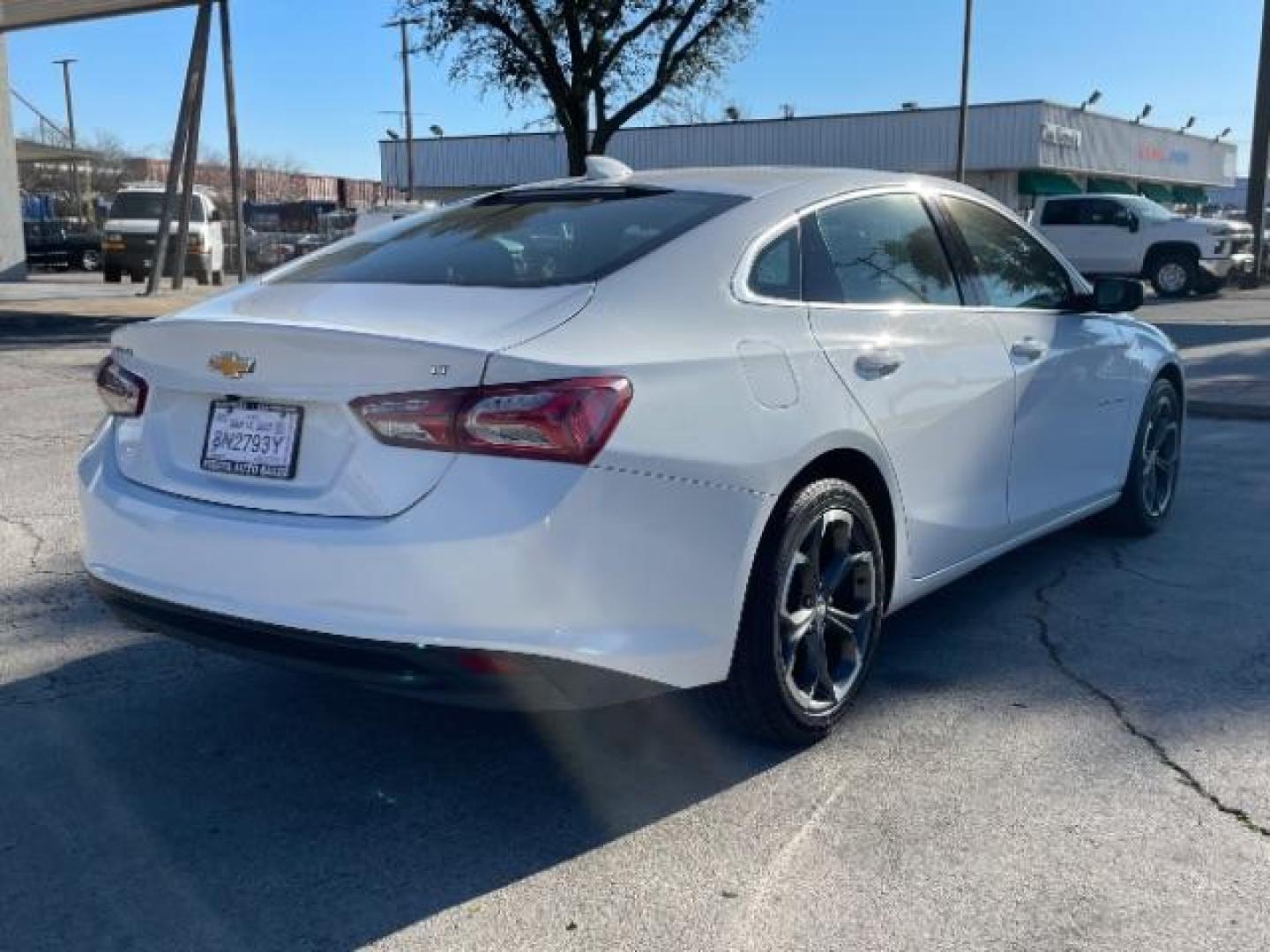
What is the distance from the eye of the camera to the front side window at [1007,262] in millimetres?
4629

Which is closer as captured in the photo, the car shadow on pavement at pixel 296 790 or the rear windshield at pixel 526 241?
the car shadow on pavement at pixel 296 790

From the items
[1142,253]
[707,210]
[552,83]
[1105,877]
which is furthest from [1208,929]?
[1142,253]

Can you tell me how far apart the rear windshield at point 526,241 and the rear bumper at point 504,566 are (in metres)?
0.71

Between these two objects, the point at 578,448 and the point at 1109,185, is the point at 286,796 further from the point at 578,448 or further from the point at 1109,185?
the point at 1109,185

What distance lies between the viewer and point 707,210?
3719 millimetres

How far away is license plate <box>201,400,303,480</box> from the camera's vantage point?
3.04 m

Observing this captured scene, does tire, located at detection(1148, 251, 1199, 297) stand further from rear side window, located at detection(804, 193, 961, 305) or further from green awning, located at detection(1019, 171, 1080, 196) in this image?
green awning, located at detection(1019, 171, 1080, 196)

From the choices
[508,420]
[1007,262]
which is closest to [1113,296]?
[1007,262]

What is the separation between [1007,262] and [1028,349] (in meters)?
Result: 0.40

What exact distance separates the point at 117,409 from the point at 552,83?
15.5m

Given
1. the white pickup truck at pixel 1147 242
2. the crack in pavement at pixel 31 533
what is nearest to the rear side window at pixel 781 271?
the crack in pavement at pixel 31 533

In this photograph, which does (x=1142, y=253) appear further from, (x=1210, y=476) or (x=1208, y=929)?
(x=1208, y=929)

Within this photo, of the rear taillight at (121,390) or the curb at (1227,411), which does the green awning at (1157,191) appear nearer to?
the curb at (1227,411)

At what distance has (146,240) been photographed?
2731 cm
